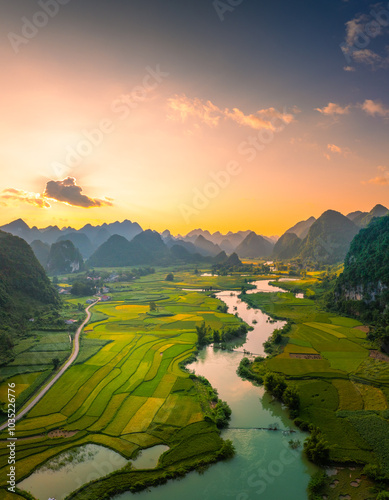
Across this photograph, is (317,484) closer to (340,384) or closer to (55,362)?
(340,384)

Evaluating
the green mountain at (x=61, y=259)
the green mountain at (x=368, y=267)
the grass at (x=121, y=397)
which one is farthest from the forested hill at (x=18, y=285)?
the green mountain at (x=61, y=259)

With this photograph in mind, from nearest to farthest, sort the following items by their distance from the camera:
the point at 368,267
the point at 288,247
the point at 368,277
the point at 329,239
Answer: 1. the point at 368,277
2. the point at 368,267
3. the point at 329,239
4. the point at 288,247

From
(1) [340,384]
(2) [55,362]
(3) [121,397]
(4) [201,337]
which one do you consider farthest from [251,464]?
(2) [55,362]

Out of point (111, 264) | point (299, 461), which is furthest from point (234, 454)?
point (111, 264)

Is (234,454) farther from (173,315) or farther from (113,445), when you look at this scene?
(173,315)

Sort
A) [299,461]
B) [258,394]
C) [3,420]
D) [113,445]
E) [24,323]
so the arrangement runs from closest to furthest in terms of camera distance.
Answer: [299,461] < [113,445] < [3,420] < [258,394] < [24,323]

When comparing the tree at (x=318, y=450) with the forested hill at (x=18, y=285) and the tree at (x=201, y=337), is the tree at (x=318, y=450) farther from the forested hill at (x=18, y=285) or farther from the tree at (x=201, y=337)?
the forested hill at (x=18, y=285)

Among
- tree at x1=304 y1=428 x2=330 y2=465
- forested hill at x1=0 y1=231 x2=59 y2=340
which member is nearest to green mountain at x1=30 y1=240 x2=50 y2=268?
forested hill at x1=0 y1=231 x2=59 y2=340
